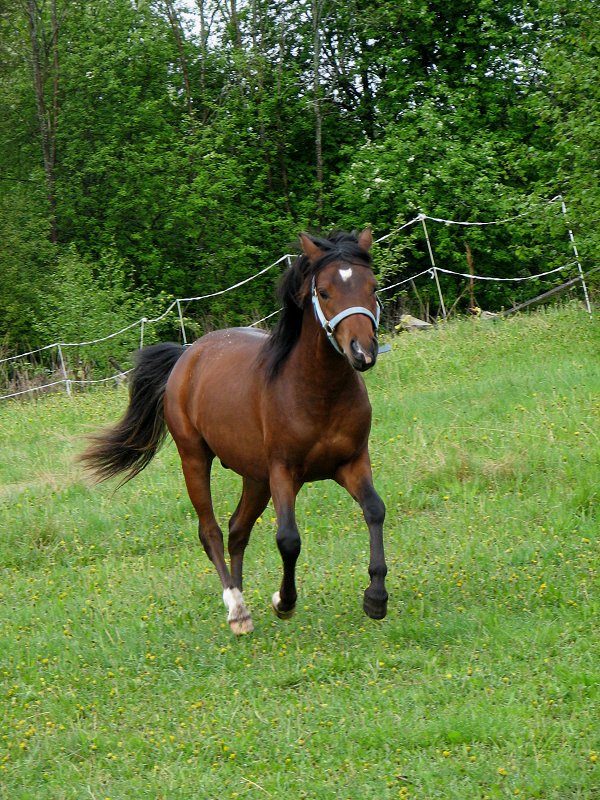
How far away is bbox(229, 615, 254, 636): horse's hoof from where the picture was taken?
661 cm

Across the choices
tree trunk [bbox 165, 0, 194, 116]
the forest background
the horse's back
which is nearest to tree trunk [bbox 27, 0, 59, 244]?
the forest background

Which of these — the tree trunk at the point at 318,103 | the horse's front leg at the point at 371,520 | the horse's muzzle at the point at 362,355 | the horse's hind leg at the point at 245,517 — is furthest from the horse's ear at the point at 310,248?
the tree trunk at the point at 318,103

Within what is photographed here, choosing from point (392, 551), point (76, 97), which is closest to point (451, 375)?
point (392, 551)

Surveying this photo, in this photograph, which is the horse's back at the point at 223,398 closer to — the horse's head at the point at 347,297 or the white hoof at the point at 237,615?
the white hoof at the point at 237,615

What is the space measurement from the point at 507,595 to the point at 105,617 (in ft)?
8.87

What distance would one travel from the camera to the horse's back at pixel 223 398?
22.4 ft

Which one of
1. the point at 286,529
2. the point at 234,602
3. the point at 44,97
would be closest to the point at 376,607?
the point at 286,529

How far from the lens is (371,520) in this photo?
5957 mm

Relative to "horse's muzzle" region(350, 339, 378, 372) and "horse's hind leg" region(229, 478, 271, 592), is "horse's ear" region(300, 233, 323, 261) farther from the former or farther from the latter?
"horse's hind leg" region(229, 478, 271, 592)

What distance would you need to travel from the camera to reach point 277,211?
30906mm

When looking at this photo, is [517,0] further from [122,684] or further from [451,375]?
[122,684]

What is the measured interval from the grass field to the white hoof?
106 millimetres

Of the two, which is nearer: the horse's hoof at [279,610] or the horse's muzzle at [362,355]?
the horse's muzzle at [362,355]

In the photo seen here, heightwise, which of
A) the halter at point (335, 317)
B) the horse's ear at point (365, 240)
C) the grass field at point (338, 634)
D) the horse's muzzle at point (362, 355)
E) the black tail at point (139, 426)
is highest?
the horse's ear at point (365, 240)
